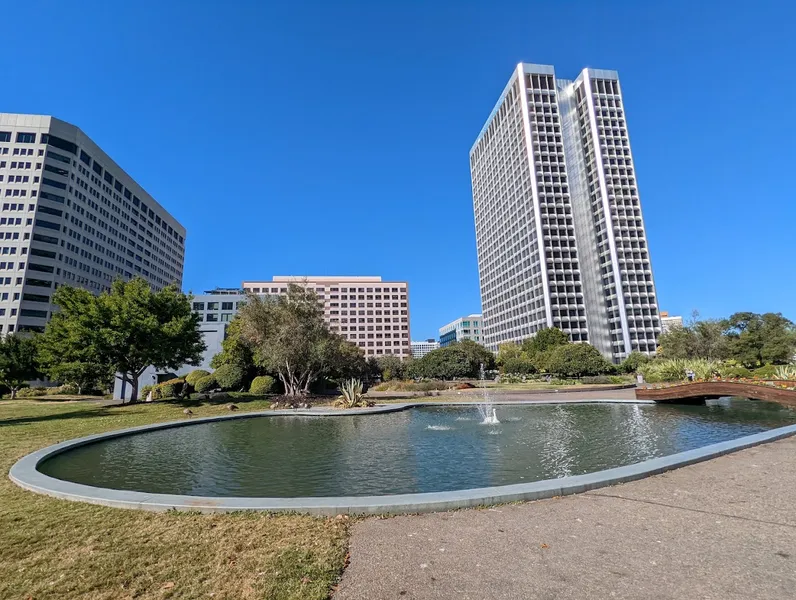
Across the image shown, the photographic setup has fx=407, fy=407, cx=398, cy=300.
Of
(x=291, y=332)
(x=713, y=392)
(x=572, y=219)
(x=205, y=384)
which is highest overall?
(x=572, y=219)

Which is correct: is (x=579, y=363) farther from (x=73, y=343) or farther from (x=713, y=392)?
(x=73, y=343)

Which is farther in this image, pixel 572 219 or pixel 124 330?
pixel 572 219

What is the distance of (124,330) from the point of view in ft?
85.3

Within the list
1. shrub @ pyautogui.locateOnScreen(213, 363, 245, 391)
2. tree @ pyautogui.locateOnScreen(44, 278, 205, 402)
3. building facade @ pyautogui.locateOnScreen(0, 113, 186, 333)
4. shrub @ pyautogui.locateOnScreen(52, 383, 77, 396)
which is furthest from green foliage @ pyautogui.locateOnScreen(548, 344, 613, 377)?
building facade @ pyautogui.locateOnScreen(0, 113, 186, 333)

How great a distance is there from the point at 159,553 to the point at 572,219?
112579mm

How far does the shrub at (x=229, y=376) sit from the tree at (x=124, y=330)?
17.6ft

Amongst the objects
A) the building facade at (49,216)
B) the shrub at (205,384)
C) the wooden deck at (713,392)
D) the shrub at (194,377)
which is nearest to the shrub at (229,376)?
the shrub at (205,384)

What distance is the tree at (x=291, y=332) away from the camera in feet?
95.6

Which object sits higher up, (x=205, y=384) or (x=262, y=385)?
(x=205, y=384)

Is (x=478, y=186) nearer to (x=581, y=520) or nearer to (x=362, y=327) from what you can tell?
(x=362, y=327)

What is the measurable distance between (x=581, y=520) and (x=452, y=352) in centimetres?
5104

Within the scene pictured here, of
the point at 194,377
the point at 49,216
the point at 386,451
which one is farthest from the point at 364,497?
the point at 49,216

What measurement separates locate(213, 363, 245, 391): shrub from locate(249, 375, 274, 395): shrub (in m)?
2.06

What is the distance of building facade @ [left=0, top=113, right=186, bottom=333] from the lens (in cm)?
7762
